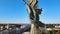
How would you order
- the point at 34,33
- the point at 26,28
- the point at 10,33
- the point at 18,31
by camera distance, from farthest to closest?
the point at 26,28 → the point at 18,31 → the point at 10,33 → the point at 34,33

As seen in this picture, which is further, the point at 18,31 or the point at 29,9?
the point at 18,31

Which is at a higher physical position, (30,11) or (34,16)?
(30,11)

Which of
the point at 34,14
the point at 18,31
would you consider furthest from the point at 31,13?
the point at 18,31

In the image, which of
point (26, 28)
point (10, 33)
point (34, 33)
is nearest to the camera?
point (34, 33)

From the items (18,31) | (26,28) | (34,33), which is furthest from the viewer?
(26,28)

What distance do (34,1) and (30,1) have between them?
116mm

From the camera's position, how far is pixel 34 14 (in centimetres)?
553

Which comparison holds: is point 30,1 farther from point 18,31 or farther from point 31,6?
point 18,31

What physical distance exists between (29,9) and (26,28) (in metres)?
14.0

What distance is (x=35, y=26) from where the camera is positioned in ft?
18.2

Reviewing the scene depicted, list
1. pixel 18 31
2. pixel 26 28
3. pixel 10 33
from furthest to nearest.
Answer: pixel 26 28
pixel 18 31
pixel 10 33

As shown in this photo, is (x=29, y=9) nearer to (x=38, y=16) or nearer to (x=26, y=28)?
(x=38, y=16)

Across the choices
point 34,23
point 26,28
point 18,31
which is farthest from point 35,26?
point 26,28

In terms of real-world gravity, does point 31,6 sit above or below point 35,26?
above
